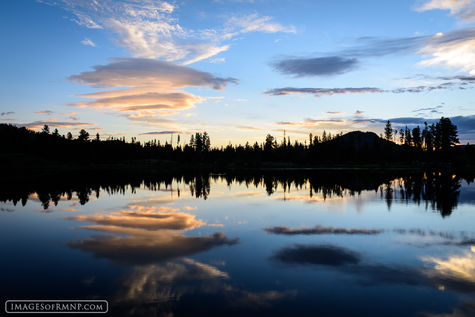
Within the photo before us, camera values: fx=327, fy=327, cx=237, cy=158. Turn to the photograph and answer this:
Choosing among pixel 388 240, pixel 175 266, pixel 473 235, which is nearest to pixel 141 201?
pixel 175 266

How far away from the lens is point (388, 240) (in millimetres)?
17406

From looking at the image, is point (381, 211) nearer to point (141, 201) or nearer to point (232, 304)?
point (232, 304)

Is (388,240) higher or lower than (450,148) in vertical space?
lower

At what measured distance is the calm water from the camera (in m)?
10.0

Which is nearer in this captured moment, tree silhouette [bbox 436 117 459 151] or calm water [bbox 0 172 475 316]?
calm water [bbox 0 172 475 316]

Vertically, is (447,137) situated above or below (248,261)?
above

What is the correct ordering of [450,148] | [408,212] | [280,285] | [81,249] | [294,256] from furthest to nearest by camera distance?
[450,148] < [408,212] < [81,249] < [294,256] < [280,285]

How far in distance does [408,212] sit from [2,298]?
26518 millimetres

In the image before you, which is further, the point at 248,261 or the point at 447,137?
the point at 447,137

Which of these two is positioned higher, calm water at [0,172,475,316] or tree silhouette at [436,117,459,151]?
tree silhouette at [436,117,459,151]

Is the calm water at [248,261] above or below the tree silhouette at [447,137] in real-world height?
below

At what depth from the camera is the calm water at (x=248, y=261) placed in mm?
10023

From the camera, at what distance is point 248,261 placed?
13.9 metres

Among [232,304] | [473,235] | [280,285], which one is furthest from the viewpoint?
[473,235]
